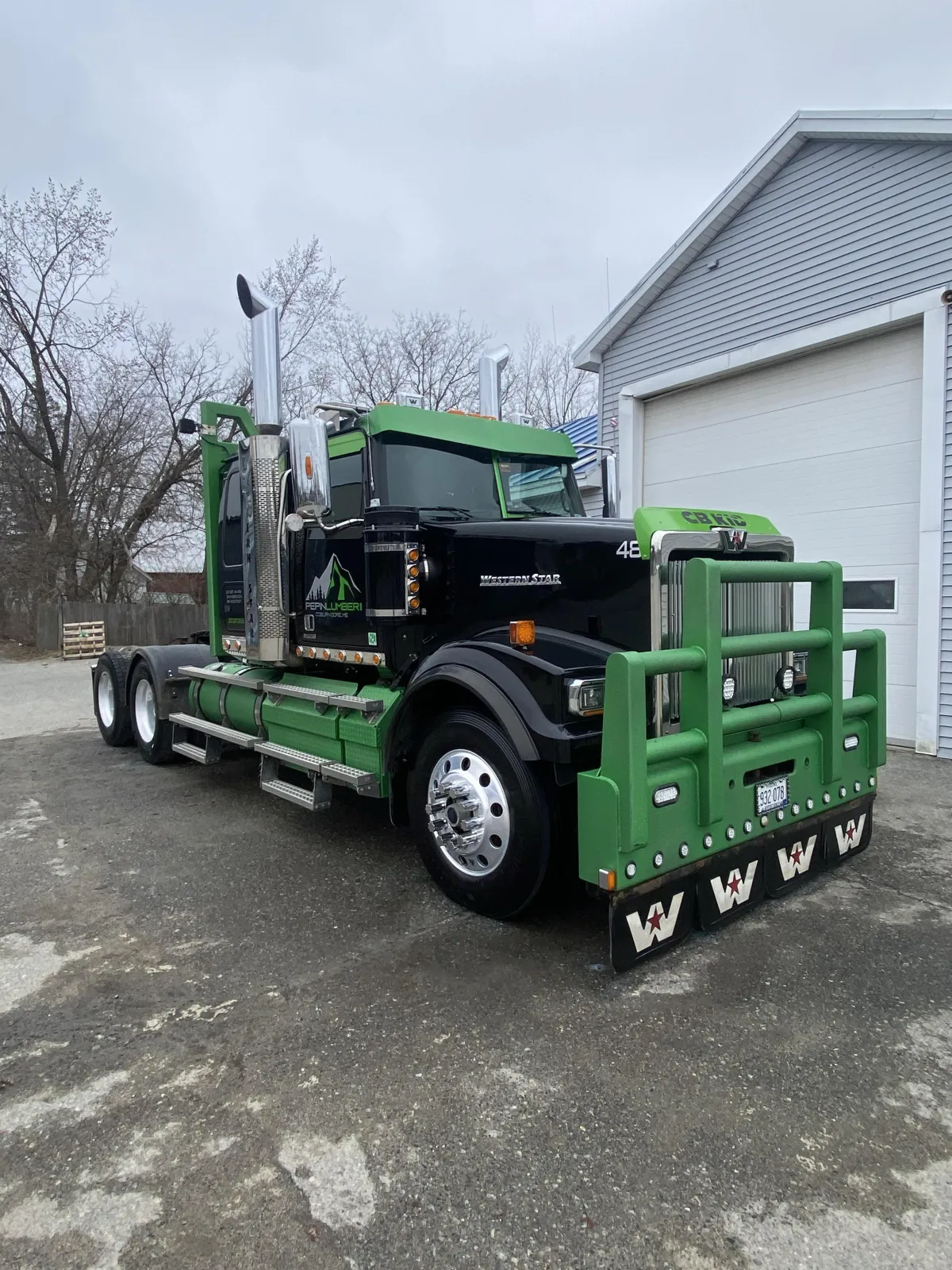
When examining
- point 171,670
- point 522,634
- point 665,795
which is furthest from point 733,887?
point 171,670

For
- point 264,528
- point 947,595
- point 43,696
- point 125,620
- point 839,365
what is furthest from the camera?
point 125,620

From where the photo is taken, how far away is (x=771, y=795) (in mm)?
3410

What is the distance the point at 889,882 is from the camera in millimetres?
4129

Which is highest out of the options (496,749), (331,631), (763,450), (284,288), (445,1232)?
(284,288)

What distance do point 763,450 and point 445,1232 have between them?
779 cm

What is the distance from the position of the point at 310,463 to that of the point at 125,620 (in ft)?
68.3

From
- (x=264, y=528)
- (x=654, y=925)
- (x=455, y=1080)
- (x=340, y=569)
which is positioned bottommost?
(x=455, y=1080)

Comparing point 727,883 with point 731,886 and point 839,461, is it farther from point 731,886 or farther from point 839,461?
point 839,461

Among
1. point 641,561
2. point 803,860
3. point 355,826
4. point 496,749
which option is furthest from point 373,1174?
point 355,826

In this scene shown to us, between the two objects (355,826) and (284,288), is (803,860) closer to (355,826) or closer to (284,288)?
(355,826)

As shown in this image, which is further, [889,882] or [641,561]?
[889,882]

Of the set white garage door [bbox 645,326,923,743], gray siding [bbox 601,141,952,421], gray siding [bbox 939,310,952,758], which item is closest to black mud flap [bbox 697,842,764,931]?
gray siding [bbox 939,310,952,758]

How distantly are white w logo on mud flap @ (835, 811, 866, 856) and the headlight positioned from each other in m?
1.47

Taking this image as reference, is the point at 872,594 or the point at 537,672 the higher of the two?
the point at 872,594
